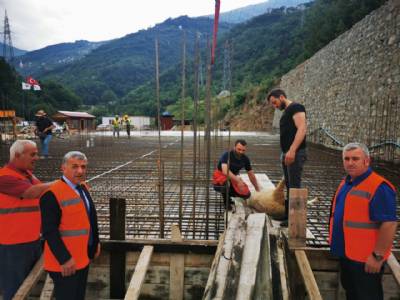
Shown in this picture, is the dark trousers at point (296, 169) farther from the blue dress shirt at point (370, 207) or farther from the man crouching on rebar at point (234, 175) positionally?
the blue dress shirt at point (370, 207)

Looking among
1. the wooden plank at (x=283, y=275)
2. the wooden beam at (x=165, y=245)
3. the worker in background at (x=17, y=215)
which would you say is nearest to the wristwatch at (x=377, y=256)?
the wooden plank at (x=283, y=275)

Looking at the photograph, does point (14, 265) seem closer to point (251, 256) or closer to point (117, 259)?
point (117, 259)

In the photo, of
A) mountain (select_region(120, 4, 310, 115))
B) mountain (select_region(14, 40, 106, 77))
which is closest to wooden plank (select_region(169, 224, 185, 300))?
mountain (select_region(120, 4, 310, 115))

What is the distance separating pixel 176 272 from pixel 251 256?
3.00ft

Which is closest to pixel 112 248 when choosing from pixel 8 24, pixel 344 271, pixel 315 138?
pixel 344 271

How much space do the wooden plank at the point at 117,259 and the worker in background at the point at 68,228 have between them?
575mm

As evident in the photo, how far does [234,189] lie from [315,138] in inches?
496

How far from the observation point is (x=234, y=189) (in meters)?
4.03

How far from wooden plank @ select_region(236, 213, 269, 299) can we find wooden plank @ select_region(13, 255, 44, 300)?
1.56 meters

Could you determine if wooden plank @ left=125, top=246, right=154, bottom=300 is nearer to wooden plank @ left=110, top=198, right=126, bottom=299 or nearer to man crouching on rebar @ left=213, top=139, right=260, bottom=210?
wooden plank @ left=110, top=198, right=126, bottom=299

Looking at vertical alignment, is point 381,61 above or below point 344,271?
above

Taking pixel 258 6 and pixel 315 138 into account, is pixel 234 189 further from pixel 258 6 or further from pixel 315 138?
pixel 258 6

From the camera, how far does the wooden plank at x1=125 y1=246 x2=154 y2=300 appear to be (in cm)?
237

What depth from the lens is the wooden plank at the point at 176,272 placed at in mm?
3035
